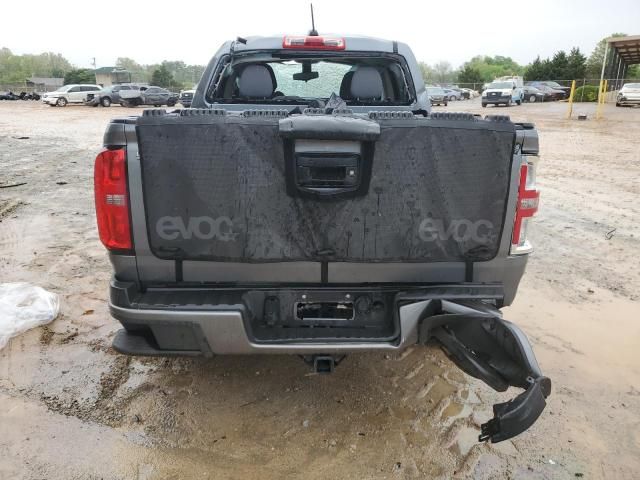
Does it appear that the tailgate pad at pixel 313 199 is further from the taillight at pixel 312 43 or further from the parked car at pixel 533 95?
the parked car at pixel 533 95

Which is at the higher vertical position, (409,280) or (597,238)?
(409,280)

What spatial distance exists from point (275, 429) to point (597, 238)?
4.98 meters

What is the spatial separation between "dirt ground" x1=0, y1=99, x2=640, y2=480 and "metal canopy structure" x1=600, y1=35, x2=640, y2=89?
102 ft

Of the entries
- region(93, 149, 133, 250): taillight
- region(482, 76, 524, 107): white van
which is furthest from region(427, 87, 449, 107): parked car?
Result: region(93, 149, 133, 250): taillight

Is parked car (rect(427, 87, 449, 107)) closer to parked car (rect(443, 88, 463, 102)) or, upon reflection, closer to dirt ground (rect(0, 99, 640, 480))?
parked car (rect(443, 88, 463, 102))

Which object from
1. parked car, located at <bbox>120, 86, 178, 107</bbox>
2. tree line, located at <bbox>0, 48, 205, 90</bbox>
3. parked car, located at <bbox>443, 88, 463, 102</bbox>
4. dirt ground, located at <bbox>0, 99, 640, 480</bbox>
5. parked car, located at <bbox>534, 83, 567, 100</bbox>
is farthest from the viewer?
tree line, located at <bbox>0, 48, 205, 90</bbox>

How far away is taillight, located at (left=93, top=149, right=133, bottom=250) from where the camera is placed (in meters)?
2.39

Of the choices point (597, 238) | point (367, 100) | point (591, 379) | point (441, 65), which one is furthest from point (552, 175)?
point (441, 65)

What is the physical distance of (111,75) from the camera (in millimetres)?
77875

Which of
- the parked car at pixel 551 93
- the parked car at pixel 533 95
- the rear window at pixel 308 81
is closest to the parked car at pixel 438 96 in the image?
the parked car at pixel 533 95

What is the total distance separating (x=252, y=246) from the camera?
8.21 feet

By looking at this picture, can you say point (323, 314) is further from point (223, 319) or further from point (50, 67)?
point (50, 67)

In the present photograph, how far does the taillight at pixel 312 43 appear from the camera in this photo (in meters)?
4.30

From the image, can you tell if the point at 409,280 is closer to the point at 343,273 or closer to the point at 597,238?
the point at 343,273
